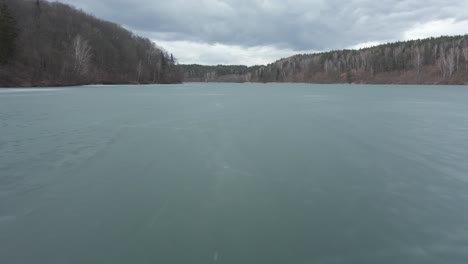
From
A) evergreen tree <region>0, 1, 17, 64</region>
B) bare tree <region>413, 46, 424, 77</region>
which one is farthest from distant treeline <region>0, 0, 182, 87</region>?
bare tree <region>413, 46, 424, 77</region>

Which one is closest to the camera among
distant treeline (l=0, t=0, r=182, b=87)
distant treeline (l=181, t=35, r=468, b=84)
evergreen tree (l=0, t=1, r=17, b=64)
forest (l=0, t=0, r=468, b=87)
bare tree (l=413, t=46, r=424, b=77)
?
evergreen tree (l=0, t=1, r=17, b=64)

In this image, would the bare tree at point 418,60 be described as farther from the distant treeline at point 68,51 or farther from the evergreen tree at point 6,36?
the evergreen tree at point 6,36

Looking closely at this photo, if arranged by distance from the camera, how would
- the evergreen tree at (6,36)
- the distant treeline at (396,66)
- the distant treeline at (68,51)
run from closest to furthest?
the evergreen tree at (6,36)
the distant treeline at (68,51)
the distant treeline at (396,66)

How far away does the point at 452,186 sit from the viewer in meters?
6.71

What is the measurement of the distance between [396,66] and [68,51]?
413 feet

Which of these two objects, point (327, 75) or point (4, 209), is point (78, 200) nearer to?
point (4, 209)

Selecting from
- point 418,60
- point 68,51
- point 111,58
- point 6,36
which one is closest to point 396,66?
point 418,60

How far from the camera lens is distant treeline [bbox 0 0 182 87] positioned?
55.4 m

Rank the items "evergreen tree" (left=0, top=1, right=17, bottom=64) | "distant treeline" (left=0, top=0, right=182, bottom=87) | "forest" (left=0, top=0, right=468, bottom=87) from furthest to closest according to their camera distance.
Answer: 1. "forest" (left=0, top=0, right=468, bottom=87)
2. "distant treeline" (left=0, top=0, right=182, bottom=87)
3. "evergreen tree" (left=0, top=1, right=17, bottom=64)

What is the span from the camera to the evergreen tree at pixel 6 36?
171 ft

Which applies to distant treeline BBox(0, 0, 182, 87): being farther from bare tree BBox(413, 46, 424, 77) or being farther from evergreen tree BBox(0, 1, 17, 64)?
bare tree BBox(413, 46, 424, 77)

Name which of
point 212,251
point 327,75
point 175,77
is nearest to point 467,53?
point 327,75

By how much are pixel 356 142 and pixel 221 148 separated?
520 centimetres

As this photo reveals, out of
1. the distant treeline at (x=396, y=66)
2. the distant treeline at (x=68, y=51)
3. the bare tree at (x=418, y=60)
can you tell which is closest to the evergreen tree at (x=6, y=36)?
the distant treeline at (x=68, y=51)
